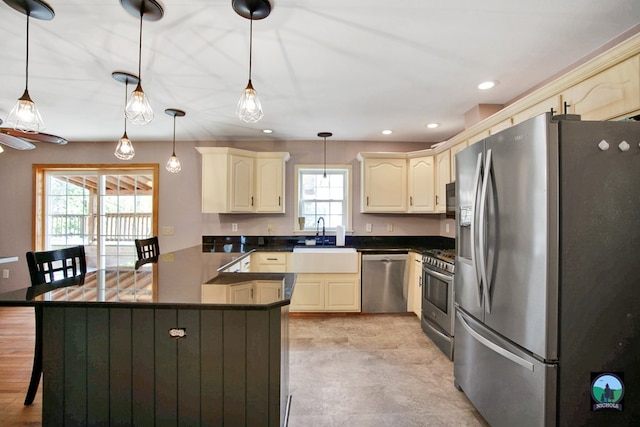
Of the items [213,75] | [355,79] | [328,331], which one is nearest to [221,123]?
[213,75]

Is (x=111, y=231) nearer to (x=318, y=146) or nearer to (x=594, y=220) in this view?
(x=318, y=146)

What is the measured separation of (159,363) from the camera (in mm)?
1417

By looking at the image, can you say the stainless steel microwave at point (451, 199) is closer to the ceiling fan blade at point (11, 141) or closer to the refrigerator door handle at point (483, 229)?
the refrigerator door handle at point (483, 229)

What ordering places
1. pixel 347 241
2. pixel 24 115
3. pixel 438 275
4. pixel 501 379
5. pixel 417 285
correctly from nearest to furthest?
pixel 24 115 → pixel 501 379 → pixel 438 275 → pixel 417 285 → pixel 347 241

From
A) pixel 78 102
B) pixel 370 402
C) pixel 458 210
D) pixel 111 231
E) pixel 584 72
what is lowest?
A: pixel 370 402

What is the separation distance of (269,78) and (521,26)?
5.78 ft

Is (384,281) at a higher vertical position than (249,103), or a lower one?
lower

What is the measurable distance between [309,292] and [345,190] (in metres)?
1.65

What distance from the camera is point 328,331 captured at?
3.34m

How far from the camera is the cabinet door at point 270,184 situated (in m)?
4.18

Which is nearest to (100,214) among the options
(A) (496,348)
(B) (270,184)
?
(B) (270,184)

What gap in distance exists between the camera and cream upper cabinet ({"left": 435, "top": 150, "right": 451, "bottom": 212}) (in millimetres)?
3504

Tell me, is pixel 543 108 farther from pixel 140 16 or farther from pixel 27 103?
pixel 27 103

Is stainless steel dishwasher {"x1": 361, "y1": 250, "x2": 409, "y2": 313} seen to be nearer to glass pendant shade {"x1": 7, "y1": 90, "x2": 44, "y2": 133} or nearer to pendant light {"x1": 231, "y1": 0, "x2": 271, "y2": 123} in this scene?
pendant light {"x1": 231, "y1": 0, "x2": 271, "y2": 123}
